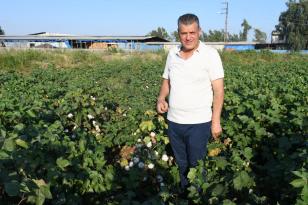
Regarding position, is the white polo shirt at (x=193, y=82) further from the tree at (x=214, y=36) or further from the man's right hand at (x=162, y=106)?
the tree at (x=214, y=36)

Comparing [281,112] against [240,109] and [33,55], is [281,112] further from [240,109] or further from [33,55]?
[33,55]

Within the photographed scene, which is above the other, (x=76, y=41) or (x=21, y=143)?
(x=21, y=143)

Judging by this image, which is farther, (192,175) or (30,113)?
(30,113)

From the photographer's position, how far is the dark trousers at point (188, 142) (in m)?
3.55

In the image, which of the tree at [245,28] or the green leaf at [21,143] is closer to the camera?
the green leaf at [21,143]

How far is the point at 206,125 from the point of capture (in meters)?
3.57

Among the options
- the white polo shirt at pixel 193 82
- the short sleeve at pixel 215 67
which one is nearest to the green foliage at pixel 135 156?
the white polo shirt at pixel 193 82

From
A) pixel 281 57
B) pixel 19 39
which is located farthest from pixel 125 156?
pixel 19 39

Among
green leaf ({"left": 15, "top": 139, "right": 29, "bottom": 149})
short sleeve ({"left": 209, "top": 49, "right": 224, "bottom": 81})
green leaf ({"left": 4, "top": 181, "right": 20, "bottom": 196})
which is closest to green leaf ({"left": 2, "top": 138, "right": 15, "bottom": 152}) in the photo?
green leaf ({"left": 15, "top": 139, "right": 29, "bottom": 149})

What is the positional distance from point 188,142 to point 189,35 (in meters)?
1.02

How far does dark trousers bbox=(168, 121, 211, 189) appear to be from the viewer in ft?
11.6

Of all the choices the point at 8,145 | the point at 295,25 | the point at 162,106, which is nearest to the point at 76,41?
the point at 295,25

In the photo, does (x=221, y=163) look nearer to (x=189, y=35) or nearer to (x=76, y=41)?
(x=189, y=35)

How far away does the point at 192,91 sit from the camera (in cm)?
345
